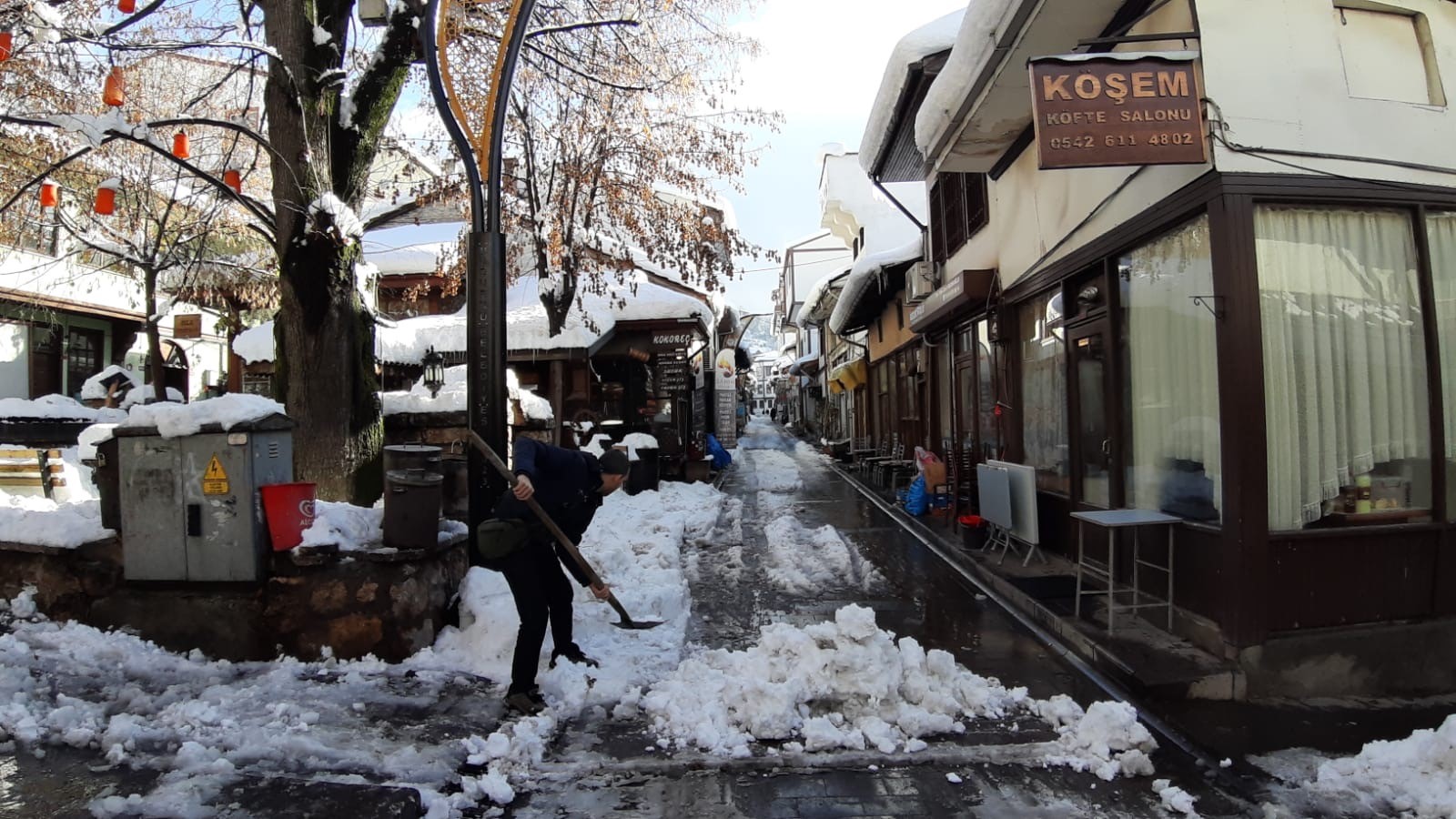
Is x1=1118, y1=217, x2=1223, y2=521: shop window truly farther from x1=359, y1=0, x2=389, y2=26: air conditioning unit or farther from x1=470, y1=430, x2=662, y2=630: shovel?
x1=359, y1=0, x2=389, y2=26: air conditioning unit

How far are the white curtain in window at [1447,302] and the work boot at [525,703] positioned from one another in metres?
5.78

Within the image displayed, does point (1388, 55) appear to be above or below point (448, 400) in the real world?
above

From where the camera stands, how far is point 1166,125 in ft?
15.4

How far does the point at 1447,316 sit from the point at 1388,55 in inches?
70.6

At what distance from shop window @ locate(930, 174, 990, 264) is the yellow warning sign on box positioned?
8.73m

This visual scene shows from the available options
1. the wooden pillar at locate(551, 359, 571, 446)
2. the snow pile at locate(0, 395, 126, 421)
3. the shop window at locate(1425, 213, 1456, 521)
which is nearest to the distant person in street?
the shop window at locate(1425, 213, 1456, 521)

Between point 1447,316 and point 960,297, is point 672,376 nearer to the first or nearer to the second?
point 960,297

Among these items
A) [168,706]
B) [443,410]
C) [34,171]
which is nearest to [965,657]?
[168,706]

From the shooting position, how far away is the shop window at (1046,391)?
25.3ft

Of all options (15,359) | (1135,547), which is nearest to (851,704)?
(1135,547)

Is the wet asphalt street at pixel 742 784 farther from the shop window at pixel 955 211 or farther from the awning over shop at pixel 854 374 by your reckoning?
the awning over shop at pixel 854 374

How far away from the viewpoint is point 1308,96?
4953 mm

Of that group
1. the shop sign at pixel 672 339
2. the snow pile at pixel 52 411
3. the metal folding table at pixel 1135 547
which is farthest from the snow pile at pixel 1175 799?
the shop sign at pixel 672 339

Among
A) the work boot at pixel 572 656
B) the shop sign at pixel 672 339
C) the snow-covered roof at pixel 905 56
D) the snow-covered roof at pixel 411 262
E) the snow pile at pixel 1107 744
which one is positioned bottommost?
the snow pile at pixel 1107 744
